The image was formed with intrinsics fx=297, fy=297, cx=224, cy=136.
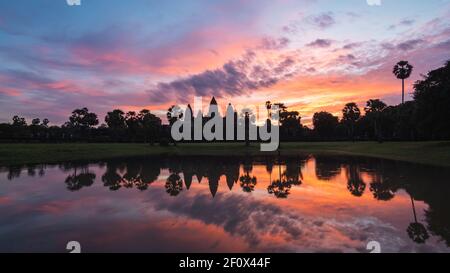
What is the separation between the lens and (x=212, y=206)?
12.7 m

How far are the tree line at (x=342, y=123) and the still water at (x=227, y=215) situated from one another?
29180 millimetres

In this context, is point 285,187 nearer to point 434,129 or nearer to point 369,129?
point 434,129

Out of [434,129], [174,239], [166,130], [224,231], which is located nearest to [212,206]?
[224,231]

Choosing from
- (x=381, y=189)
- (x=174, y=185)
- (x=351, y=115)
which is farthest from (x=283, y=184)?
(x=351, y=115)

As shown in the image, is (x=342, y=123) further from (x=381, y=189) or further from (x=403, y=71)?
(x=381, y=189)

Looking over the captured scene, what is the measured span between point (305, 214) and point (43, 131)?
121797 millimetres

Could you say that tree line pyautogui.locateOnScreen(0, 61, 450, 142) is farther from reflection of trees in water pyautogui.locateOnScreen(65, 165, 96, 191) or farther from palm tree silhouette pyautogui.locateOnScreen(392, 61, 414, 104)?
reflection of trees in water pyautogui.locateOnScreen(65, 165, 96, 191)

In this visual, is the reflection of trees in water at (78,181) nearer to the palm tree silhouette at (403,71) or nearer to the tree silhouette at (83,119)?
the palm tree silhouette at (403,71)

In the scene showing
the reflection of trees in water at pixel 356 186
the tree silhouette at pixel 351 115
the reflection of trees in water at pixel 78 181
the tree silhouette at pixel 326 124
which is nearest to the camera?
the reflection of trees in water at pixel 356 186

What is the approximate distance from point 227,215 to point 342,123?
116666 mm

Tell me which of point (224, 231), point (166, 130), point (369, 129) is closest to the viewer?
point (224, 231)

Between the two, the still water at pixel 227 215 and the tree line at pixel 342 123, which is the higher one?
the tree line at pixel 342 123

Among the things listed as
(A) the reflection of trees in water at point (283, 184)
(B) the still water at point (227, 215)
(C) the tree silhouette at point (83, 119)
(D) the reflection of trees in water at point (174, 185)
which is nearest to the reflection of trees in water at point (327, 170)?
(A) the reflection of trees in water at point (283, 184)

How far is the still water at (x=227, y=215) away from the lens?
26.4 feet
